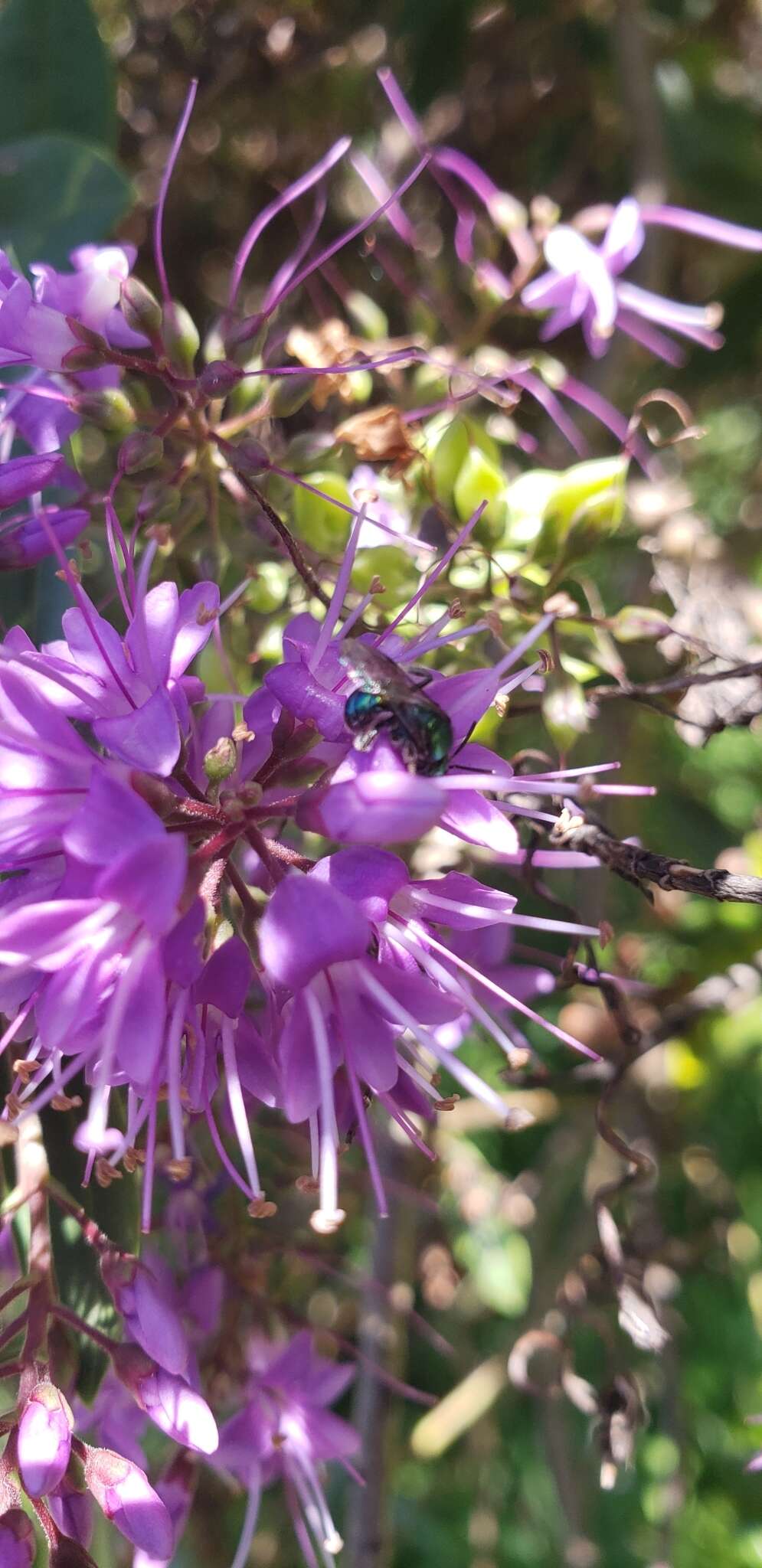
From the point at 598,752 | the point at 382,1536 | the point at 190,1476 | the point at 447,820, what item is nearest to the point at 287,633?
the point at 447,820

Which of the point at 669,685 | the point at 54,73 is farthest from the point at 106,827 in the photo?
the point at 54,73

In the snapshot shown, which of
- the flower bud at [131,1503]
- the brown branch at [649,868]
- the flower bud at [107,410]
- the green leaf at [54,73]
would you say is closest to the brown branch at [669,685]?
the brown branch at [649,868]

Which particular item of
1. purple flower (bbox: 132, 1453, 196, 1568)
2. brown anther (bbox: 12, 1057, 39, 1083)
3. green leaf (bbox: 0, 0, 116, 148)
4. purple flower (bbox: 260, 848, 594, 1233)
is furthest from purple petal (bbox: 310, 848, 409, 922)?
green leaf (bbox: 0, 0, 116, 148)

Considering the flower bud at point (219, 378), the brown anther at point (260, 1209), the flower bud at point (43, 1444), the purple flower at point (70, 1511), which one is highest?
the flower bud at point (219, 378)

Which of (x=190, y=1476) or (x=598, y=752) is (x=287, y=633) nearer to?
(x=598, y=752)

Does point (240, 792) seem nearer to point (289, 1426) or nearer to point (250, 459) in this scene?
point (250, 459)

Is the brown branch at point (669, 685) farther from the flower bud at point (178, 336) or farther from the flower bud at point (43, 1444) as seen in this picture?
the flower bud at point (43, 1444)
